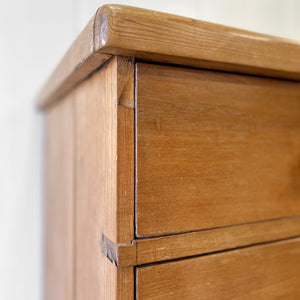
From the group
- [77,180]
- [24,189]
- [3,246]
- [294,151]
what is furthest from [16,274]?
[294,151]

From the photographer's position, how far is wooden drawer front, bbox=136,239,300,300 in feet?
0.96

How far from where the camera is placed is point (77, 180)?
428 mm

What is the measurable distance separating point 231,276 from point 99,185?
0.18 meters

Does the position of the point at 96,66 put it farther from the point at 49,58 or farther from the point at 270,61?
the point at 49,58

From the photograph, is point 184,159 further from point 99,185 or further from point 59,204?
point 59,204

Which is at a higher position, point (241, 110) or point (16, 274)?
point (241, 110)

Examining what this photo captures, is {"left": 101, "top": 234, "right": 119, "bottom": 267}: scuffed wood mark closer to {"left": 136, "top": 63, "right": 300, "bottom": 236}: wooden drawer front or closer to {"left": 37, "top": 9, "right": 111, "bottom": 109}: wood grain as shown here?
{"left": 136, "top": 63, "right": 300, "bottom": 236}: wooden drawer front

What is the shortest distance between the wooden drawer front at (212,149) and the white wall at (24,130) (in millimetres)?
494

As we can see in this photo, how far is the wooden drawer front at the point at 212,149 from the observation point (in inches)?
11.4

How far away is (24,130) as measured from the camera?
0.76m

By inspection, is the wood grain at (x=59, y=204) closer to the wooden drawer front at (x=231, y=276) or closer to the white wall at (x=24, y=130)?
the white wall at (x=24, y=130)

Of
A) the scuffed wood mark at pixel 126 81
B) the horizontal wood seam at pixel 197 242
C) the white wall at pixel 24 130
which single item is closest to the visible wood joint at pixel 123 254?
the horizontal wood seam at pixel 197 242

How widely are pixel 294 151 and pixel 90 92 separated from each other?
27cm

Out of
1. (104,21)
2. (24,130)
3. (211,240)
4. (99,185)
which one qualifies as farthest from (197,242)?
(24,130)
